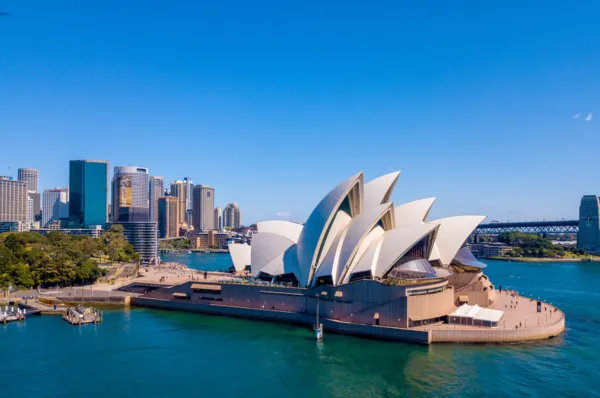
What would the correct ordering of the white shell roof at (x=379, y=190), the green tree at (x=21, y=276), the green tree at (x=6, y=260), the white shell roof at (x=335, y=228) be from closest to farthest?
1. the white shell roof at (x=335, y=228)
2. the white shell roof at (x=379, y=190)
3. the green tree at (x=21, y=276)
4. the green tree at (x=6, y=260)

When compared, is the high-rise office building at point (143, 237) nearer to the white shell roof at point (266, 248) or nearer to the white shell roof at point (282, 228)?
the white shell roof at point (282, 228)

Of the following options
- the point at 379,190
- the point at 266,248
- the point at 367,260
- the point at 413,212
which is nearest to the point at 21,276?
the point at 266,248

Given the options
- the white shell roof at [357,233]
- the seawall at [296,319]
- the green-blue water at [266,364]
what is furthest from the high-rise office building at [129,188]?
the white shell roof at [357,233]

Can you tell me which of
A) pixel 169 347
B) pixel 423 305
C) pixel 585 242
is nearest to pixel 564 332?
pixel 423 305

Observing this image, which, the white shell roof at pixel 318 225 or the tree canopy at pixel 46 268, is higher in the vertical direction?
the white shell roof at pixel 318 225

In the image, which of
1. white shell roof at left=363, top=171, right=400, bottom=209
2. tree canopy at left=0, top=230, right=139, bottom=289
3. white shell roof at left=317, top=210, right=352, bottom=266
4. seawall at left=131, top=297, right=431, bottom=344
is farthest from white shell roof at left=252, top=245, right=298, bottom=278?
tree canopy at left=0, top=230, right=139, bottom=289

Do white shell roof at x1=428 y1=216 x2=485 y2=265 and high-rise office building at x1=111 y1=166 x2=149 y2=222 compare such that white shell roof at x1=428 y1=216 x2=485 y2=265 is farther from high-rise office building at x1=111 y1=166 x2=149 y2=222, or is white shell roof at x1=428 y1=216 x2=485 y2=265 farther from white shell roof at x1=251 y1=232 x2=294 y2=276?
high-rise office building at x1=111 y1=166 x2=149 y2=222
